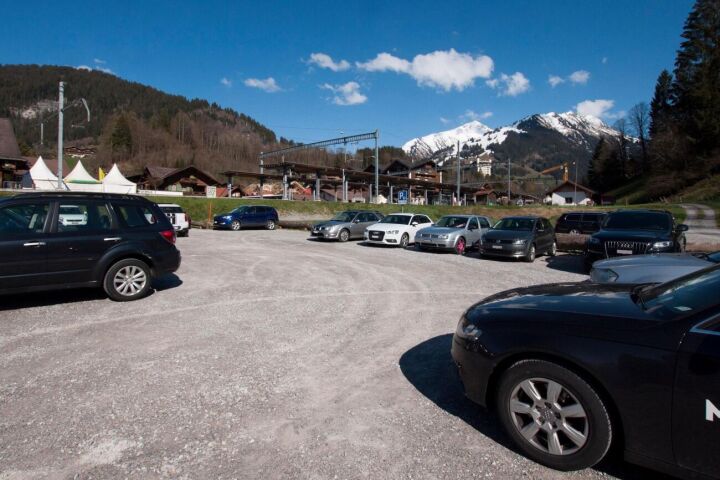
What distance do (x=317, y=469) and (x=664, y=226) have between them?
457 inches

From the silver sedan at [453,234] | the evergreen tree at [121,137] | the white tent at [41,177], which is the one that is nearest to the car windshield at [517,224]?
the silver sedan at [453,234]

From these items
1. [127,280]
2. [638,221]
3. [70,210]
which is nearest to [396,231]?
[638,221]

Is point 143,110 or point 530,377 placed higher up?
point 143,110

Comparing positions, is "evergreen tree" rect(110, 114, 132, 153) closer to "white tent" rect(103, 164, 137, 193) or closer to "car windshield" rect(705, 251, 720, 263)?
"white tent" rect(103, 164, 137, 193)

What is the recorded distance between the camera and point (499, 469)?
8.75 ft

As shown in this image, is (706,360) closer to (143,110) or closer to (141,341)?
(141,341)

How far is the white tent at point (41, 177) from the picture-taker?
123 feet

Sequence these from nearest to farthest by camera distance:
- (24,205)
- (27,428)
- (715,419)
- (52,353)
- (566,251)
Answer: (715,419) < (27,428) < (52,353) < (24,205) < (566,251)

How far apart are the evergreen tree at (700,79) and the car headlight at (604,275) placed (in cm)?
7200

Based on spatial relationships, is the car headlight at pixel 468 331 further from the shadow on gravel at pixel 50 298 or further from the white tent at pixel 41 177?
the white tent at pixel 41 177

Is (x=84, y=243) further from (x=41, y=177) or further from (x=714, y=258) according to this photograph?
(x=41, y=177)

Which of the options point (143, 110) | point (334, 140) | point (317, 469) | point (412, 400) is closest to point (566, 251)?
point (412, 400)

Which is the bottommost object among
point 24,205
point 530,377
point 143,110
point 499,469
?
point 499,469

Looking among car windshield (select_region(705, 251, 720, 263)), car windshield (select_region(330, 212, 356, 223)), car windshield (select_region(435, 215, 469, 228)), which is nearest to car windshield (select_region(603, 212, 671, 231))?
car windshield (select_region(705, 251, 720, 263))
